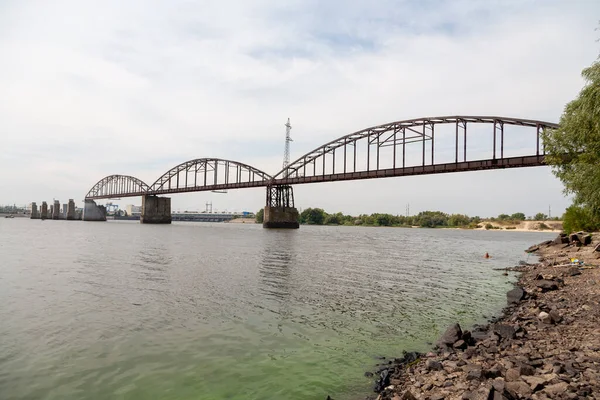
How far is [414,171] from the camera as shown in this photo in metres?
90.2

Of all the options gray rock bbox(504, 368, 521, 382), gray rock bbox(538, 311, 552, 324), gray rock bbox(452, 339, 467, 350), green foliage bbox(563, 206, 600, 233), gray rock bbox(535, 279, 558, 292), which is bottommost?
gray rock bbox(452, 339, 467, 350)

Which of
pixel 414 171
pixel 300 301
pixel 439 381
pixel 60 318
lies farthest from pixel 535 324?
pixel 414 171

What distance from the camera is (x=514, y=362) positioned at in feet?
27.3

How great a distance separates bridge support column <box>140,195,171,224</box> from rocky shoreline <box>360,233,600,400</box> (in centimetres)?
16982

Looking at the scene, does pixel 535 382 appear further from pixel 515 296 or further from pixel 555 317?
pixel 515 296

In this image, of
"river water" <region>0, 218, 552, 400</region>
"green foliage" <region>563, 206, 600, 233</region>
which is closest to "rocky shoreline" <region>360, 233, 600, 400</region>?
"river water" <region>0, 218, 552, 400</region>

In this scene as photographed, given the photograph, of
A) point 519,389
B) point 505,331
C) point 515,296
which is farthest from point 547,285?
point 519,389

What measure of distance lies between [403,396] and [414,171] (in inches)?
3437

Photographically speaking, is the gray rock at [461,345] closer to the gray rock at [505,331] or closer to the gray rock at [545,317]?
the gray rock at [505,331]

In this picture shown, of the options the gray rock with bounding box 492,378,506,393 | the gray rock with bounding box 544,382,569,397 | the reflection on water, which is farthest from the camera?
the reflection on water

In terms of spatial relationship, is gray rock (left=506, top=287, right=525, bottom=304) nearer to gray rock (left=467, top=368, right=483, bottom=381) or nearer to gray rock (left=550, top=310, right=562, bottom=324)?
gray rock (left=550, top=310, right=562, bottom=324)

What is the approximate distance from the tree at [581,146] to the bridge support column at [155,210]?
16157cm

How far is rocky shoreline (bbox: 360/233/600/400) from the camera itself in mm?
6895

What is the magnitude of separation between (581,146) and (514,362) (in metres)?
24.9
